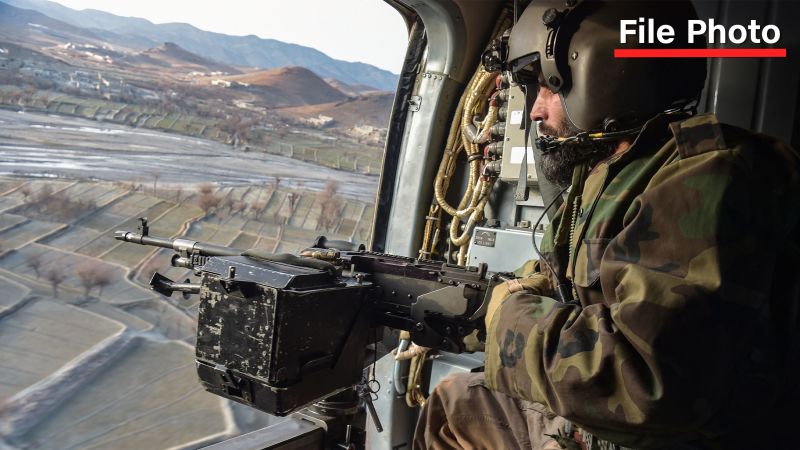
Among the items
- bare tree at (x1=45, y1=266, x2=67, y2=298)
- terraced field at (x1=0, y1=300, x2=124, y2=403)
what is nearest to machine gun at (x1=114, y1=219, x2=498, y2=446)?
terraced field at (x1=0, y1=300, x2=124, y2=403)

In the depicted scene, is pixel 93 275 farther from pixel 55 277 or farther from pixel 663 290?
pixel 663 290

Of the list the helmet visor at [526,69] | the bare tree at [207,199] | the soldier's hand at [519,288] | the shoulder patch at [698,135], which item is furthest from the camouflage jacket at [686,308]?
the bare tree at [207,199]

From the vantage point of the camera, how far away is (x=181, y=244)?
245cm

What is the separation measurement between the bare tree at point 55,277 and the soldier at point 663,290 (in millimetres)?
2608

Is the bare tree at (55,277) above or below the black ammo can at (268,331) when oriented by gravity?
below

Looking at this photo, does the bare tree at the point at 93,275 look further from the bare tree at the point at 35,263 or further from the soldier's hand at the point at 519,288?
the soldier's hand at the point at 519,288

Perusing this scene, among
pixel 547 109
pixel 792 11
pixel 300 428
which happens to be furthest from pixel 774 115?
pixel 300 428

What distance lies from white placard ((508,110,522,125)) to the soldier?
4.05 feet

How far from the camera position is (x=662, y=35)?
5.04 ft

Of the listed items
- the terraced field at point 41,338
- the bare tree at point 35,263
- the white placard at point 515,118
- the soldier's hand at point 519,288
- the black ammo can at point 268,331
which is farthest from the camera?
the bare tree at point 35,263

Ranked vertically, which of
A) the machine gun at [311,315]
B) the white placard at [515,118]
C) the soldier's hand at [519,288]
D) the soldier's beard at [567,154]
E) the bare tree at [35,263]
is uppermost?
the white placard at [515,118]

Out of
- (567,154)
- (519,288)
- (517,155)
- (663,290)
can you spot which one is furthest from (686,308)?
(517,155)

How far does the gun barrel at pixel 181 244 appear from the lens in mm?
2309

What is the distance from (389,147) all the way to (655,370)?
243cm
